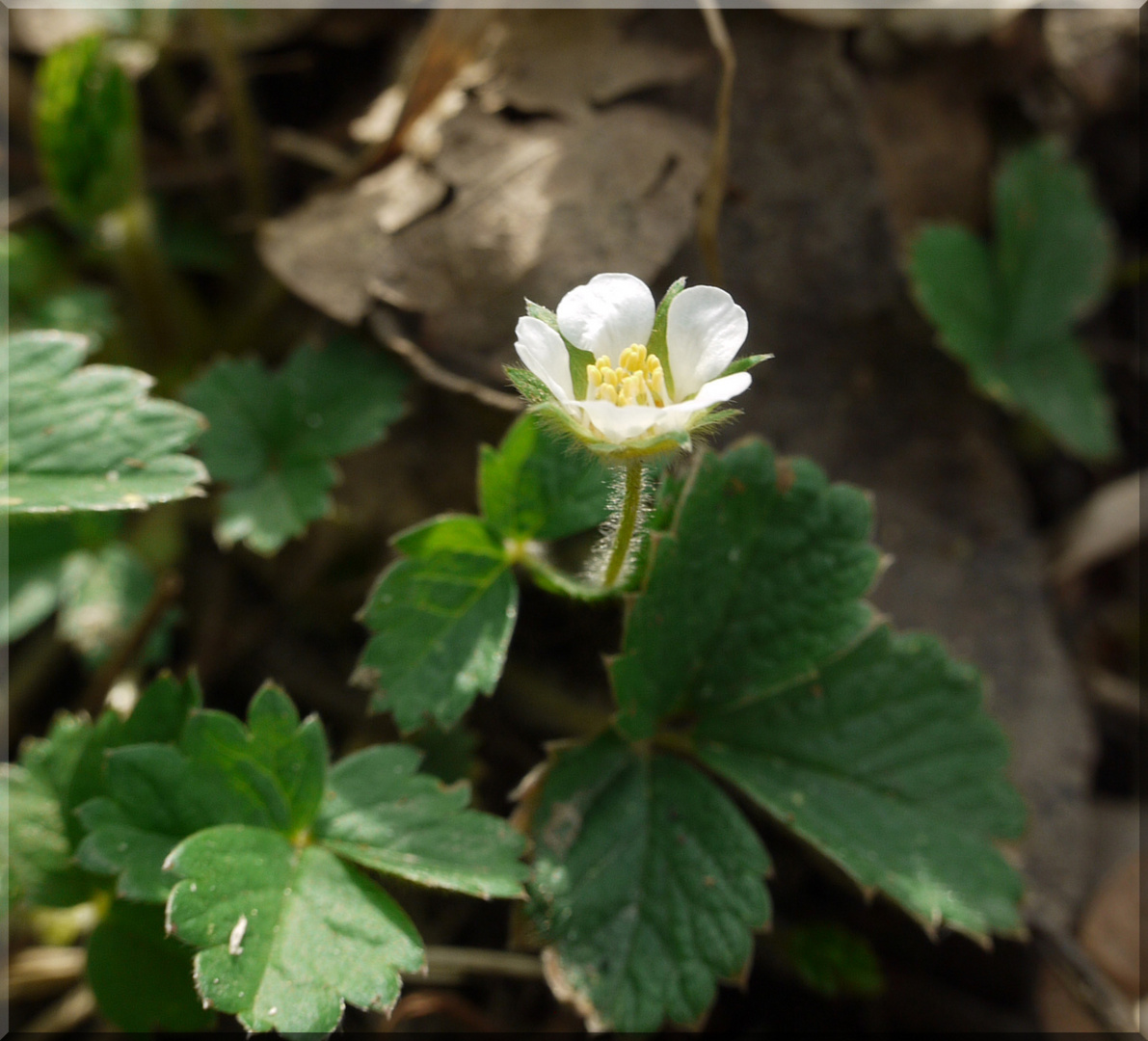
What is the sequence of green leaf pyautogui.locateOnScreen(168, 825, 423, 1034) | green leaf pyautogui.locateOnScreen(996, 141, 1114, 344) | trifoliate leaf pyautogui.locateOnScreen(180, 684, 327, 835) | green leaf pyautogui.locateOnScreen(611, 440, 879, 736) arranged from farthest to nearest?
1. green leaf pyautogui.locateOnScreen(996, 141, 1114, 344)
2. green leaf pyautogui.locateOnScreen(611, 440, 879, 736)
3. trifoliate leaf pyautogui.locateOnScreen(180, 684, 327, 835)
4. green leaf pyautogui.locateOnScreen(168, 825, 423, 1034)

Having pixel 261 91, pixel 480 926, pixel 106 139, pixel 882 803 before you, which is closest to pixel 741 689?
pixel 882 803

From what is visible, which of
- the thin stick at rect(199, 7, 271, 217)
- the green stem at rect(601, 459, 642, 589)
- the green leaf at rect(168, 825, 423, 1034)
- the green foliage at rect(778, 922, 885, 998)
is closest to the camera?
the green leaf at rect(168, 825, 423, 1034)

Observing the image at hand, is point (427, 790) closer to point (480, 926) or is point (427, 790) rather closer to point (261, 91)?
point (480, 926)

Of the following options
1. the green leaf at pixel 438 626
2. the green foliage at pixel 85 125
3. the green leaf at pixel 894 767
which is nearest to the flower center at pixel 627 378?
the green leaf at pixel 438 626

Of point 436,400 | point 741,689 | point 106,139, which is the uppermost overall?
point 106,139

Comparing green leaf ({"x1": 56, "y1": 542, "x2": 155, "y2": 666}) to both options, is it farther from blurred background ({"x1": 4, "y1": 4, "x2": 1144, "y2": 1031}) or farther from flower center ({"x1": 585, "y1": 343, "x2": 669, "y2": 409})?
flower center ({"x1": 585, "y1": 343, "x2": 669, "y2": 409})

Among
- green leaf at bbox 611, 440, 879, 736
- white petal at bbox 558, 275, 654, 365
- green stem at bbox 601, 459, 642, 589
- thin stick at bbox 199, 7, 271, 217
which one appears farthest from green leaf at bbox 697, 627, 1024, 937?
thin stick at bbox 199, 7, 271, 217
